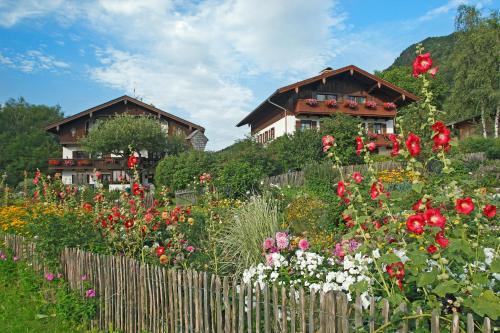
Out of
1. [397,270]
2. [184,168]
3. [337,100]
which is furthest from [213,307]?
[337,100]

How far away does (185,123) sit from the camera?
39531mm

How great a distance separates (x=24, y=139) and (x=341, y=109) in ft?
161

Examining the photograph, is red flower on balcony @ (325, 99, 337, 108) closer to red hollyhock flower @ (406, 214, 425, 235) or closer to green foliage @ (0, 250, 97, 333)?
green foliage @ (0, 250, 97, 333)

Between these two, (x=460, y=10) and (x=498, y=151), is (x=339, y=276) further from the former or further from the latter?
(x=460, y=10)

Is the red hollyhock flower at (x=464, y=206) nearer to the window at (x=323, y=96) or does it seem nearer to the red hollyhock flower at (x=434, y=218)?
the red hollyhock flower at (x=434, y=218)

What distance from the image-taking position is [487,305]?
86.3 inches

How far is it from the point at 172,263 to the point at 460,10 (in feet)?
129

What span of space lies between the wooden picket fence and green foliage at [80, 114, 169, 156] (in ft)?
92.7

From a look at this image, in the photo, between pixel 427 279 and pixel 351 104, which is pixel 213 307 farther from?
pixel 351 104

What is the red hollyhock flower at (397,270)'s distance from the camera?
276 centimetres

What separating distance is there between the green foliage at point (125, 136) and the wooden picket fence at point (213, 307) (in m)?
28.3

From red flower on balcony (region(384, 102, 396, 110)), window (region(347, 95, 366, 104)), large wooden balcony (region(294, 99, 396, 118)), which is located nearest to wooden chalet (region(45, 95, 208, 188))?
large wooden balcony (region(294, 99, 396, 118))

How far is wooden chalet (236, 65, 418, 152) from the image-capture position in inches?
1213

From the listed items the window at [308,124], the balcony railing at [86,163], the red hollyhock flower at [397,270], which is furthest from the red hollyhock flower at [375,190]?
the balcony railing at [86,163]
